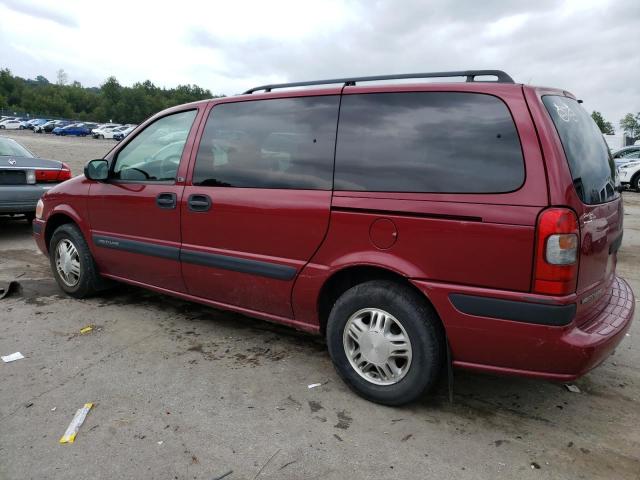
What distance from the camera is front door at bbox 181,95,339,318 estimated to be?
324 centimetres

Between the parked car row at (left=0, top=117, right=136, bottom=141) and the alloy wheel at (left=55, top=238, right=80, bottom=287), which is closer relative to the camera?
the alloy wheel at (left=55, top=238, right=80, bottom=287)

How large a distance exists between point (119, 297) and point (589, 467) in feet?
13.4

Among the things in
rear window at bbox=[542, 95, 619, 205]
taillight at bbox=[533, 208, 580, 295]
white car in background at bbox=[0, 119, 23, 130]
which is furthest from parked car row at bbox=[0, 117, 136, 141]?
taillight at bbox=[533, 208, 580, 295]

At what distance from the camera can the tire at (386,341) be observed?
2852 millimetres

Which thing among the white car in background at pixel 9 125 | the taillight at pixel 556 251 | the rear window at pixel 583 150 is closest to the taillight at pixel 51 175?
the rear window at pixel 583 150

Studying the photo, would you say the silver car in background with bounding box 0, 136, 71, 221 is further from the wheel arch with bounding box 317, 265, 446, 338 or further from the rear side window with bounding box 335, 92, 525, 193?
the rear side window with bounding box 335, 92, 525, 193

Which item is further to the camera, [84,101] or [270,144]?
[84,101]

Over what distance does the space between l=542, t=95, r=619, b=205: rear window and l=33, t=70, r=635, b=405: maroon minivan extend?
1 centimetres

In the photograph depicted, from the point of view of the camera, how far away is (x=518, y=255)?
2535mm

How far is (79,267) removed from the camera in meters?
4.80

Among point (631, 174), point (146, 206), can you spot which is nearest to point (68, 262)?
A: point (146, 206)

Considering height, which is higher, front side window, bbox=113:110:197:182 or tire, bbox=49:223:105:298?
front side window, bbox=113:110:197:182

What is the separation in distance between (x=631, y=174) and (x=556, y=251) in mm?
19385

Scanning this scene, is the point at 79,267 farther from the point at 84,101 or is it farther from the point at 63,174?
the point at 84,101
